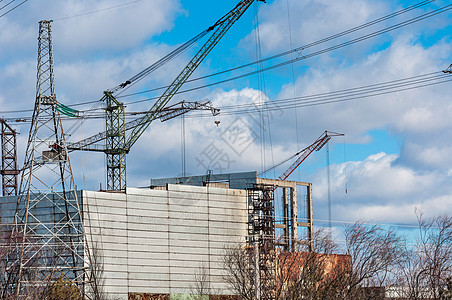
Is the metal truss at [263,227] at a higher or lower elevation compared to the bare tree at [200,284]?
higher

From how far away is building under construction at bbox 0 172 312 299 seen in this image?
7100 centimetres

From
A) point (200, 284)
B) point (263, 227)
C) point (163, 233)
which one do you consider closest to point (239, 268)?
point (200, 284)

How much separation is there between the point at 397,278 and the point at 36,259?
109 ft

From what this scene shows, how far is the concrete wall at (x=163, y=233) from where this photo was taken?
70.9m

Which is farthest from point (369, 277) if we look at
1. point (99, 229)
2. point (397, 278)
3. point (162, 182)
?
point (162, 182)

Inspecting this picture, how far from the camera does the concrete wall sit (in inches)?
2793

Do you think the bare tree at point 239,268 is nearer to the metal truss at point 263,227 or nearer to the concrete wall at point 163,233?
the concrete wall at point 163,233

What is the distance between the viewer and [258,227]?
83375 millimetres

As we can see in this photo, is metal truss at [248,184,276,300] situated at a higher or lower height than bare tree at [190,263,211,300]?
higher

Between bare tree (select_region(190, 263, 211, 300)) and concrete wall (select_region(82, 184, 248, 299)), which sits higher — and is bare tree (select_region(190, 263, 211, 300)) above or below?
below

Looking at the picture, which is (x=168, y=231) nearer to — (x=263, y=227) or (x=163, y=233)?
(x=163, y=233)

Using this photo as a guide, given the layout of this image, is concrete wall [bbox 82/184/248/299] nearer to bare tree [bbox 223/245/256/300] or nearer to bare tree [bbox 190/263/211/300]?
bare tree [bbox 190/263/211/300]

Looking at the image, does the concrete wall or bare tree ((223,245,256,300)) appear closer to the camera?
the concrete wall

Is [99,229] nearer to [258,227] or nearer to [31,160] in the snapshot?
[31,160]
